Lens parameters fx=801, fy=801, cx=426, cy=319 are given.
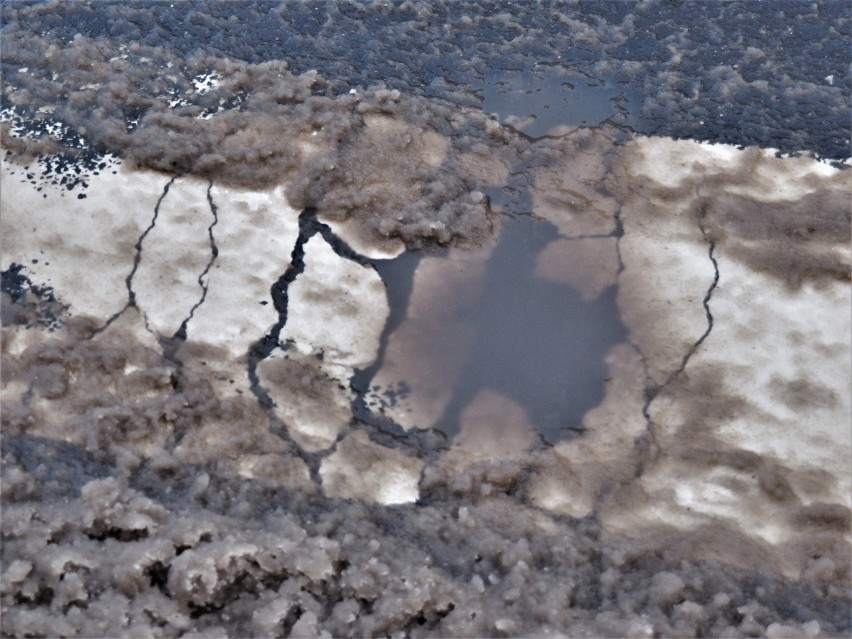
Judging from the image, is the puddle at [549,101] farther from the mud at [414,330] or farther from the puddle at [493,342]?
the puddle at [493,342]

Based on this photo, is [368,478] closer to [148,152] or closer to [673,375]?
[673,375]

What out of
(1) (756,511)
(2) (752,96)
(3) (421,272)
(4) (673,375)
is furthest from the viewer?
(2) (752,96)

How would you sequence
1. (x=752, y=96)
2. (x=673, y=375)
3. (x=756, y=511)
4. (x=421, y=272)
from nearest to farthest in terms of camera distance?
(x=756, y=511)
(x=673, y=375)
(x=421, y=272)
(x=752, y=96)

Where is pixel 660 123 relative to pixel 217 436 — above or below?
above

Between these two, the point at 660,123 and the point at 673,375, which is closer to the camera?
the point at 673,375

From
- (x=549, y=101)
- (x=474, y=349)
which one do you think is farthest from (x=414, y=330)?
(x=549, y=101)

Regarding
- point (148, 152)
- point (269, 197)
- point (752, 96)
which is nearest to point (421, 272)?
point (269, 197)
